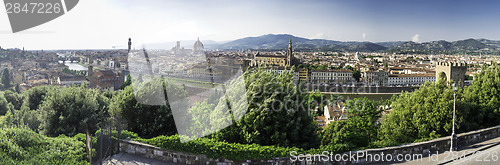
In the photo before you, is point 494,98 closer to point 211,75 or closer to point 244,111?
point 244,111

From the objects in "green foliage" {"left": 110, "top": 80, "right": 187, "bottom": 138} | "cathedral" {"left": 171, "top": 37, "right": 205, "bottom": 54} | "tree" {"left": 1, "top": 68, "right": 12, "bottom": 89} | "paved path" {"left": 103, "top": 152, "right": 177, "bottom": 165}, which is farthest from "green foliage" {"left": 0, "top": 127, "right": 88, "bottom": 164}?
"tree" {"left": 1, "top": 68, "right": 12, "bottom": 89}

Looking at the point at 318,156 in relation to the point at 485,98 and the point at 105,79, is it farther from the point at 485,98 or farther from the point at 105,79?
the point at 105,79

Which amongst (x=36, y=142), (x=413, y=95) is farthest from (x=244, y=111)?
(x=413, y=95)

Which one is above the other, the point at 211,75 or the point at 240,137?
the point at 211,75

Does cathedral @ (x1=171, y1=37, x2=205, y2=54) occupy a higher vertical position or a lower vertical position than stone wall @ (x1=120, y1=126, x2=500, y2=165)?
higher

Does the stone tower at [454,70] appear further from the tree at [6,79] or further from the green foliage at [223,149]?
the tree at [6,79]

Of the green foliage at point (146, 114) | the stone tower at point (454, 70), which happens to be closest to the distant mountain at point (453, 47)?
the stone tower at point (454, 70)

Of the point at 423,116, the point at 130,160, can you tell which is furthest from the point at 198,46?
the point at 423,116

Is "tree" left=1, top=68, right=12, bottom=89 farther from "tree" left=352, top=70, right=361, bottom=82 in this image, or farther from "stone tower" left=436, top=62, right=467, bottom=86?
"tree" left=352, top=70, right=361, bottom=82
